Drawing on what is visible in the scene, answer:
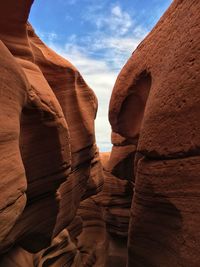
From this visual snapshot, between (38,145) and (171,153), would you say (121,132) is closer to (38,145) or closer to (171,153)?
(38,145)

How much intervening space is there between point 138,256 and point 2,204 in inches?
Answer: 89.9

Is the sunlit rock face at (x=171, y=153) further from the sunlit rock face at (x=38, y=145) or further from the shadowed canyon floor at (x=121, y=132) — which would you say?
the sunlit rock face at (x=38, y=145)

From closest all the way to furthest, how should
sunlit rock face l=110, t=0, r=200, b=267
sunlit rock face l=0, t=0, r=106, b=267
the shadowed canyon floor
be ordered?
sunlit rock face l=0, t=0, r=106, b=267 < the shadowed canyon floor < sunlit rock face l=110, t=0, r=200, b=267

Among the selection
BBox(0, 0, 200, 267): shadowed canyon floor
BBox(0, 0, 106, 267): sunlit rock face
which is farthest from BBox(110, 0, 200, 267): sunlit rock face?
BBox(0, 0, 106, 267): sunlit rock face

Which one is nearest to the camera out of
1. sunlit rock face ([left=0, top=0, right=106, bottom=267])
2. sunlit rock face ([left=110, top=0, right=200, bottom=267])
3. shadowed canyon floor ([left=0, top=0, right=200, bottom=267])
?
sunlit rock face ([left=0, top=0, right=106, bottom=267])

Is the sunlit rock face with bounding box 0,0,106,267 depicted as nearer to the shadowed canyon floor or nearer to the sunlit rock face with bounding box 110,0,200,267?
the shadowed canyon floor

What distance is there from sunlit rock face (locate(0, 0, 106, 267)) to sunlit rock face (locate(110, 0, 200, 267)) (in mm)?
1248

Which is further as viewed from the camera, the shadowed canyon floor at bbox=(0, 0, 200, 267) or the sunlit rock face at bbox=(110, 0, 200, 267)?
the sunlit rock face at bbox=(110, 0, 200, 267)

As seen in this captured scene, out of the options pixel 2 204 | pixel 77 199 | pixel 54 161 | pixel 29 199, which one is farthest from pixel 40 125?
pixel 77 199

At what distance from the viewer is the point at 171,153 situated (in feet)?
12.2

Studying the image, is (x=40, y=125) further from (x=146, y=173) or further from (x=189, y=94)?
(x=189, y=94)

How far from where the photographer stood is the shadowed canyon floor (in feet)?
10.8

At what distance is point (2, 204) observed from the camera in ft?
9.09

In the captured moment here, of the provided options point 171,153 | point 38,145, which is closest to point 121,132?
point 38,145
